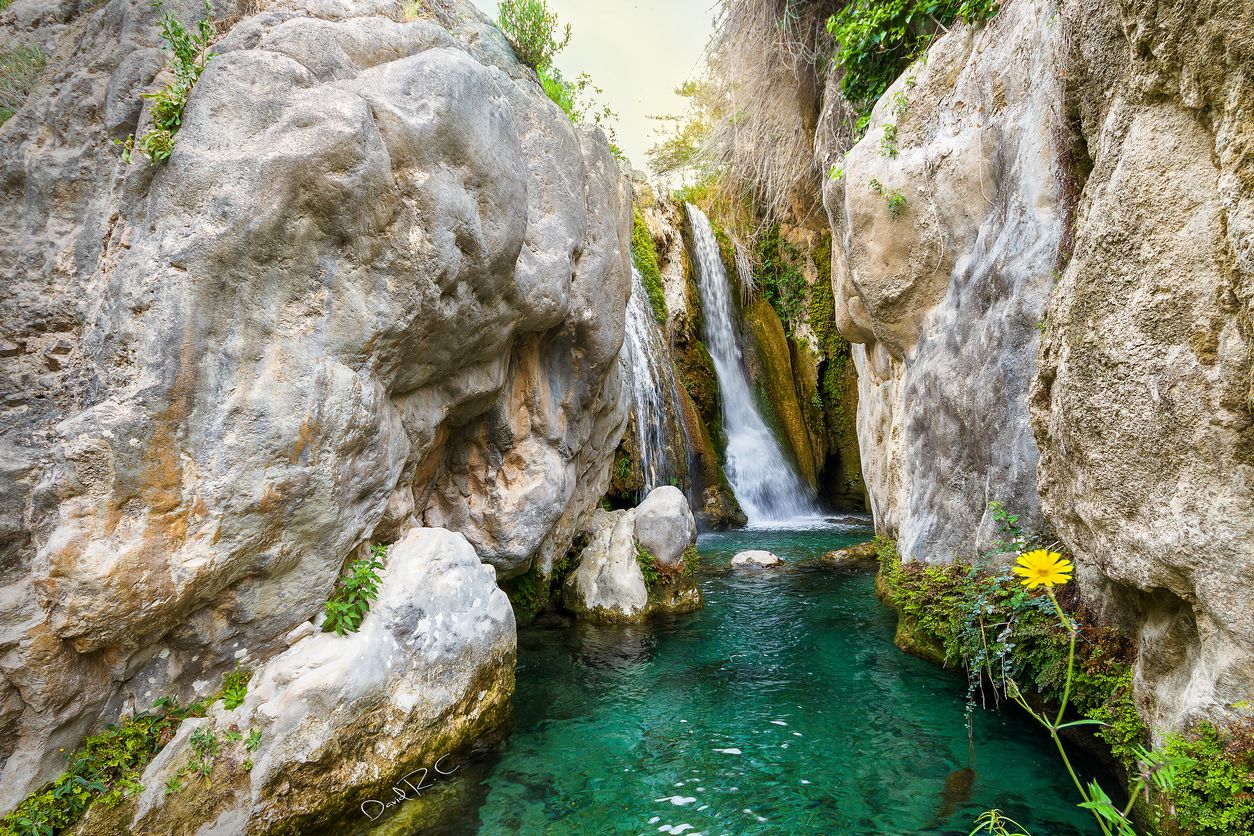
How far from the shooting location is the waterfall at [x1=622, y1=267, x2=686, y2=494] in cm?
1252

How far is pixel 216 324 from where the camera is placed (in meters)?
3.92

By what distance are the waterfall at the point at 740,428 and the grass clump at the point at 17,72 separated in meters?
13.2

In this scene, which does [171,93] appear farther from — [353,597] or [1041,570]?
[1041,570]

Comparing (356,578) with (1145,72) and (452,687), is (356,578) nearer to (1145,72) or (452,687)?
(452,687)

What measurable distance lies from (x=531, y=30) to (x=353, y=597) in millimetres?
7067

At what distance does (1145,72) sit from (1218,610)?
256 cm

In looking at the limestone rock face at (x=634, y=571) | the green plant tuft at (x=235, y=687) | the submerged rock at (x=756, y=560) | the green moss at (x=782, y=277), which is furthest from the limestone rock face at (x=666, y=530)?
the green moss at (x=782, y=277)

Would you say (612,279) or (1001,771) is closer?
(1001,771)

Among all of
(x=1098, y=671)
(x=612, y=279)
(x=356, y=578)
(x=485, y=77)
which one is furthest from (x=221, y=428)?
(x=1098, y=671)

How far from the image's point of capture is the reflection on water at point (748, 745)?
4.09 metres

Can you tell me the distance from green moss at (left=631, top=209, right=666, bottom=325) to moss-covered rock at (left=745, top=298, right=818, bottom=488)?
3.11 m

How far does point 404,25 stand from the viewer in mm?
5355

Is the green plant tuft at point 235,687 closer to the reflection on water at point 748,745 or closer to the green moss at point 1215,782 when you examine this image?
the reflection on water at point 748,745

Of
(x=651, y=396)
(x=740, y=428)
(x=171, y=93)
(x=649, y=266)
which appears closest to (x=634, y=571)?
(x=651, y=396)
